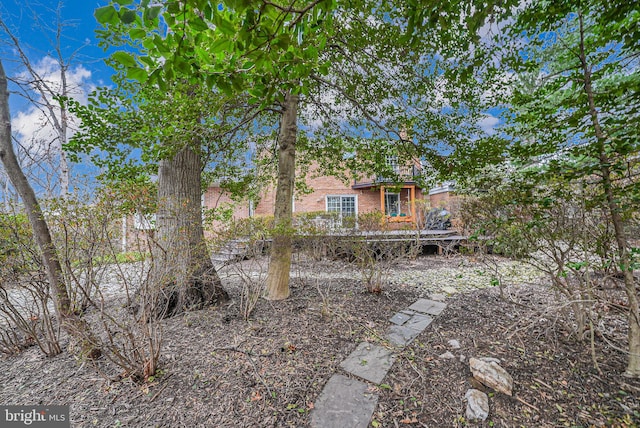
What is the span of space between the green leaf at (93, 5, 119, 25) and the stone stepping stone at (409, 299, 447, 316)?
387 cm

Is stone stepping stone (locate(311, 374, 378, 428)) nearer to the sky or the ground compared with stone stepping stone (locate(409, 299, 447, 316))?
Result: nearer to the ground

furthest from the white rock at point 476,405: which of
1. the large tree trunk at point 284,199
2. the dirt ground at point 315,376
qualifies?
the large tree trunk at point 284,199

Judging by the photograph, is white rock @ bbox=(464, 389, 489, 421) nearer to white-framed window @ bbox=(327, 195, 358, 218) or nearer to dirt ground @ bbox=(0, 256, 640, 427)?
dirt ground @ bbox=(0, 256, 640, 427)

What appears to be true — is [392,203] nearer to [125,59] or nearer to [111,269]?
[111,269]

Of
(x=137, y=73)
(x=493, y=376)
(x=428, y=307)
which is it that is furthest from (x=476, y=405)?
(x=137, y=73)

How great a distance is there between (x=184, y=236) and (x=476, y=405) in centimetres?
312

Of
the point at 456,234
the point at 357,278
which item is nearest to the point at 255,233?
the point at 357,278

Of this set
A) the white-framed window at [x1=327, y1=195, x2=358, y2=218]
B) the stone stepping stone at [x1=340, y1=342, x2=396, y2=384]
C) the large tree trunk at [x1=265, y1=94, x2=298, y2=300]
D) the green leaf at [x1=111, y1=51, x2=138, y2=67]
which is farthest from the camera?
the white-framed window at [x1=327, y1=195, x2=358, y2=218]

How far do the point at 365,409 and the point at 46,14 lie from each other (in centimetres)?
957

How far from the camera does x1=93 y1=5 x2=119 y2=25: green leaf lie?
0.89 m

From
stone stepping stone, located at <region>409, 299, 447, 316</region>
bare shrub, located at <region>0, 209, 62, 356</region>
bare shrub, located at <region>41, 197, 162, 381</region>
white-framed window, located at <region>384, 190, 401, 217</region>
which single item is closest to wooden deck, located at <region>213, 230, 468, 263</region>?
bare shrub, located at <region>41, 197, 162, 381</region>

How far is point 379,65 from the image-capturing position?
416 centimetres

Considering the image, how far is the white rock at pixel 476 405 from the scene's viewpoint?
5.72 ft

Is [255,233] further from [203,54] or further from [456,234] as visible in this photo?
[456,234]
